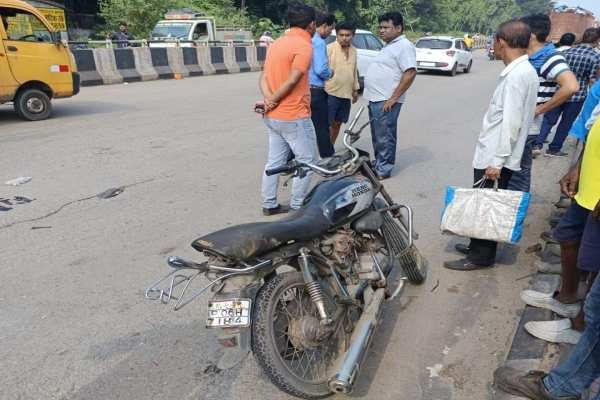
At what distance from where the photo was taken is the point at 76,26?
28.5m

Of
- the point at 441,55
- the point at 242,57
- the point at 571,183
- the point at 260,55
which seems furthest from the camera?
the point at 260,55

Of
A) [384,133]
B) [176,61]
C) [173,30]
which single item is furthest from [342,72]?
[173,30]

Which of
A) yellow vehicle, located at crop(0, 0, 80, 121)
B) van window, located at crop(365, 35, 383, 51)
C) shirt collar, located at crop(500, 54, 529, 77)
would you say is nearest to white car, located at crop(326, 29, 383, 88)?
van window, located at crop(365, 35, 383, 51)

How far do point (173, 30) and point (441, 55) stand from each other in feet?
34.0

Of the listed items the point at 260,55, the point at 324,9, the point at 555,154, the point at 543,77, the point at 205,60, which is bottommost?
the point at 555,154

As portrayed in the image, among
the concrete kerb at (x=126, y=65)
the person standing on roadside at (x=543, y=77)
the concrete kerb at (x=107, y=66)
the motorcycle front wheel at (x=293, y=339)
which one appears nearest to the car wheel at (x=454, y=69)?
the concrete kerb at (x=126, y=65)

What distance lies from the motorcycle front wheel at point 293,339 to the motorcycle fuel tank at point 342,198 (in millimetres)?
388

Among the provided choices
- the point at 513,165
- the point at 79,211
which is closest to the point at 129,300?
the point at 79,211

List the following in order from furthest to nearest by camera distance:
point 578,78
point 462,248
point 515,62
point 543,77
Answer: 1. point 578,78
2. point 543,77
3. point 462,248
4. point 515,62

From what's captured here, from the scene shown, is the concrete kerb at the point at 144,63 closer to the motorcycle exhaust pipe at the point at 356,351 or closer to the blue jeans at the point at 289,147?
the blue jeans at the point at 289,147

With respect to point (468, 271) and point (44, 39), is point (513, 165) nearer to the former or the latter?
point (468, 271)

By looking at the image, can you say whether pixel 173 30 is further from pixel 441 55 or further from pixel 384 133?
pixel 384 133

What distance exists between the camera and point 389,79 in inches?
214

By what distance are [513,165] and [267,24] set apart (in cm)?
2885
